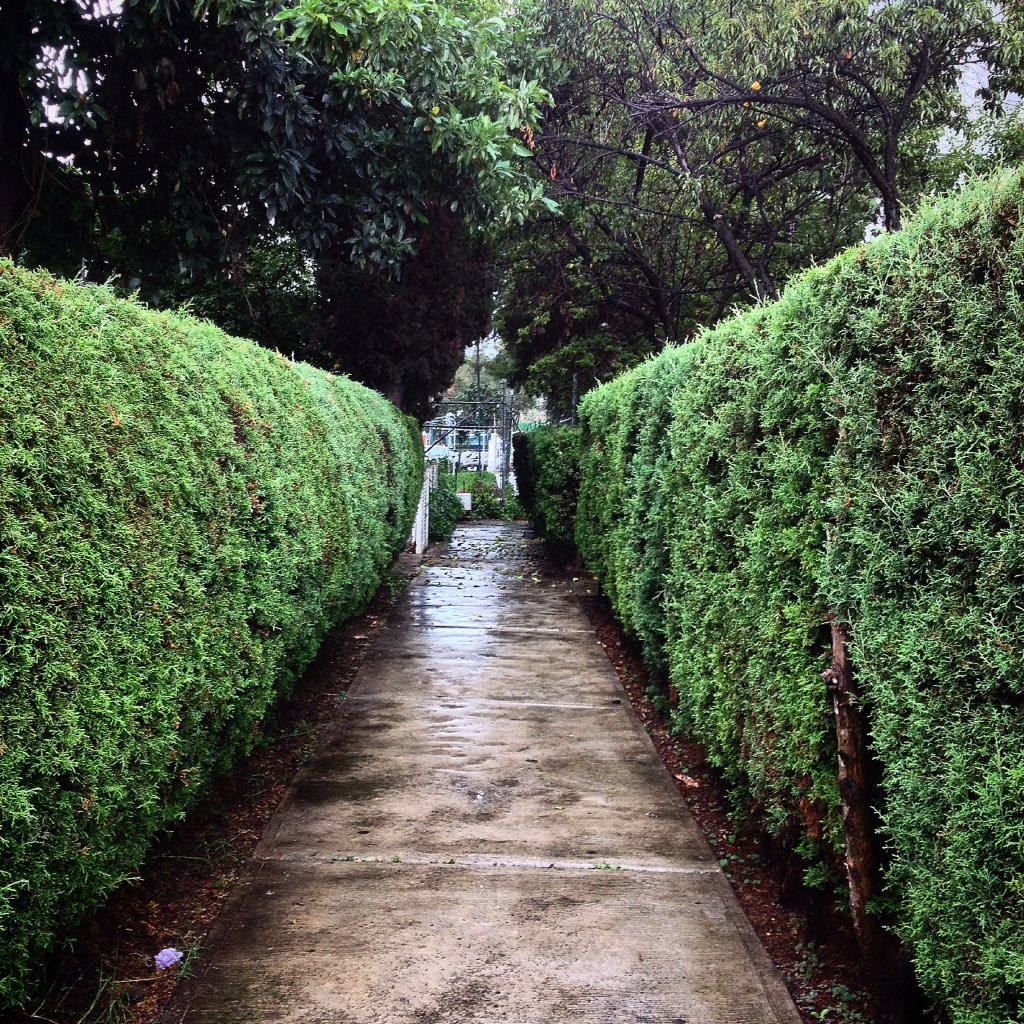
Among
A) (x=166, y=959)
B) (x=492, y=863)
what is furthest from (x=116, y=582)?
(x=492, y=863)

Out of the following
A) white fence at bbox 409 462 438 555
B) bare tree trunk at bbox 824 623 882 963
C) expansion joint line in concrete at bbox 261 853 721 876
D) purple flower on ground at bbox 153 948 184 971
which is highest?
white fence at bbox 409 462 438 555

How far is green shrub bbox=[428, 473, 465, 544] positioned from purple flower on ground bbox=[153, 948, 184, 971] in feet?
49.6

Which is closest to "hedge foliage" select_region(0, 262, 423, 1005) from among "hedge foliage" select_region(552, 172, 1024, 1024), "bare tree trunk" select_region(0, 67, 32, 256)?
"hedge foliage" select_region(552, 172, 1024, 1024)

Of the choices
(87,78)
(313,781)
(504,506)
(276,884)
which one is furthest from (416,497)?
(504,506)

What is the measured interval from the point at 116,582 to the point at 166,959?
4.68 feet

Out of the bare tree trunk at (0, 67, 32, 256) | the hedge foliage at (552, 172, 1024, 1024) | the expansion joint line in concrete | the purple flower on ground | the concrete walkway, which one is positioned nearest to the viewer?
the hedge foliage at (552, 172, 1024, 1024)

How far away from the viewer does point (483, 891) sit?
11.9ft

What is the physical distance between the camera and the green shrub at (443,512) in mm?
19203

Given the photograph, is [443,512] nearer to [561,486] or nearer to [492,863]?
[561,486]

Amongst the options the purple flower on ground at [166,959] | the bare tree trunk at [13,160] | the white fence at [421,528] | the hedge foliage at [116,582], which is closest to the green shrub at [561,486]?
the white fence at [421,528]

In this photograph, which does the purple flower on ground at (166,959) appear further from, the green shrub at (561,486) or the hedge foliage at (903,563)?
the green shrub at (561,486)

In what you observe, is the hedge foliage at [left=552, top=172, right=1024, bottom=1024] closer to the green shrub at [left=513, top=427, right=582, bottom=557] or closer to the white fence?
the green shrub at [left=513, top=427, right=582, bottom=557]

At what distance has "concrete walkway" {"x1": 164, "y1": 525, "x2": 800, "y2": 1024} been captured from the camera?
114 inches

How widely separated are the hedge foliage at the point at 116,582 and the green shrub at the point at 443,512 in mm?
14112
